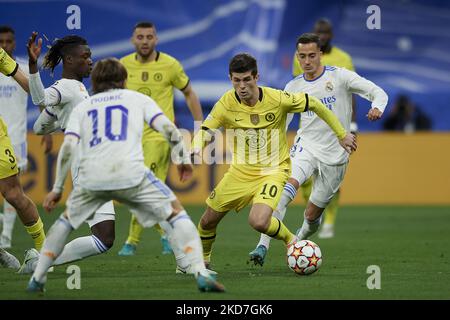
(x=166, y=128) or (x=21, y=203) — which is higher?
(x=166, y=128)

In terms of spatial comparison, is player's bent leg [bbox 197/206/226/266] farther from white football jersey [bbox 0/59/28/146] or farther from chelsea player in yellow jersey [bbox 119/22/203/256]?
white football jersey [bbox 0/59/28/146]

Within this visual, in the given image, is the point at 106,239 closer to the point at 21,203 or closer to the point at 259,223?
the point at 21,203

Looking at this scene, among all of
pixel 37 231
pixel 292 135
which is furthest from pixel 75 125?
pixel 292 135

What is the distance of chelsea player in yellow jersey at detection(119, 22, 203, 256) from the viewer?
41.9ft

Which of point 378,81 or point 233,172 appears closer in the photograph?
point 233,172

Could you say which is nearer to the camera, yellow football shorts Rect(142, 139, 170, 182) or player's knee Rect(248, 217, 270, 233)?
player's knee Rect(248, 217, 270, 233)

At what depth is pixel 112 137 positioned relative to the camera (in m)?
8.28

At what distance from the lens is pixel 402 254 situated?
1210 cm

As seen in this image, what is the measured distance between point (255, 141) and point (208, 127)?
0.59 m

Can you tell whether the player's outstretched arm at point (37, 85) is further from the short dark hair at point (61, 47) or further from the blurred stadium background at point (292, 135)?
the blurred stadium background at point (292, 135)

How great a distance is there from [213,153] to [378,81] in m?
6.29

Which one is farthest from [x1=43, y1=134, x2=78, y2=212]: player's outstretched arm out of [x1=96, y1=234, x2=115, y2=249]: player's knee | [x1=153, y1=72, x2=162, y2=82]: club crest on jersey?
[x1=153, y1=72, x2=162, y2=82]: club crest on jersey
